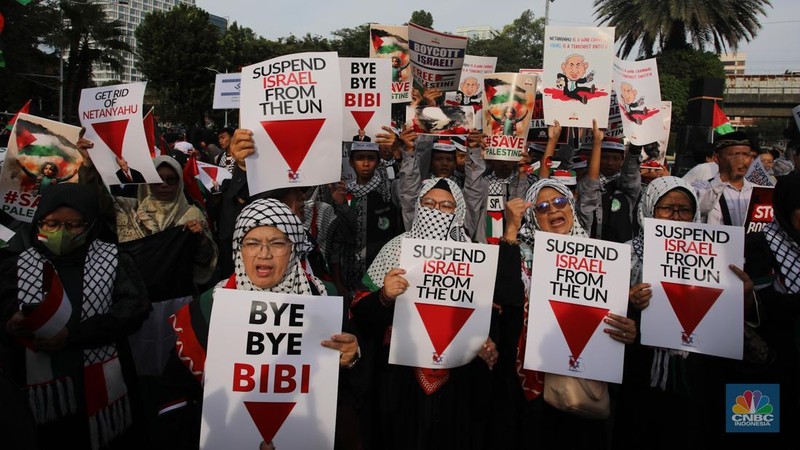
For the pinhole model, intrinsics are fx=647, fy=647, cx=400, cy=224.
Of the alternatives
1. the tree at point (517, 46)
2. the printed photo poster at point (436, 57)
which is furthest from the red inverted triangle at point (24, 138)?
the tree at point (517, 46)

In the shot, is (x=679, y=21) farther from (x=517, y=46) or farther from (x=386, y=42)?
(x=517, y=46)

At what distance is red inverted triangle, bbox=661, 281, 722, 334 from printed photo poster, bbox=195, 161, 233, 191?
5.32 metres

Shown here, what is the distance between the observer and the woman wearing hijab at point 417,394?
11.2ft

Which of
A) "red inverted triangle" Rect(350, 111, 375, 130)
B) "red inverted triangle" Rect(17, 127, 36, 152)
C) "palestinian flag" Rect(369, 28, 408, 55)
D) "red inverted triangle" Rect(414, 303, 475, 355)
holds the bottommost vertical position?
"red inverted triangle" Rect(414, 303, 475, 355)

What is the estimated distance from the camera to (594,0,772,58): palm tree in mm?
32562

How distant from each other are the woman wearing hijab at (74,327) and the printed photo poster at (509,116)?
3.64 metres

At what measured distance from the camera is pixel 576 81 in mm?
5809

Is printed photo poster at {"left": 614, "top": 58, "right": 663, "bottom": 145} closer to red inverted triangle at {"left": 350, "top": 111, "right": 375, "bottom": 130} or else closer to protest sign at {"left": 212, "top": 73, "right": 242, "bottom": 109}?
red inverted triangle at {"left": 350, "top": 111, "right": 375, "bottom": 130}

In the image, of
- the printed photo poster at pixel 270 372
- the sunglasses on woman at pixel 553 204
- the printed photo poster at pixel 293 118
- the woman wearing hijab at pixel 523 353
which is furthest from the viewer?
the printed photo poster at pixel 293 118

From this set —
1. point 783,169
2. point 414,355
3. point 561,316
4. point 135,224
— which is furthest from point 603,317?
point 783,169

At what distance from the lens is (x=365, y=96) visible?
5195 mm

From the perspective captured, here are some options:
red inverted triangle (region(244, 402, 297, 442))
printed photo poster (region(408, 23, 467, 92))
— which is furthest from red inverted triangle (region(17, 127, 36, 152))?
printed photo poster (region(408, 23, 467, 92))

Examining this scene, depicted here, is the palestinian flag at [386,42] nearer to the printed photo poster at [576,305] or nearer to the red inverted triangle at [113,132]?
the red inverted triangle at [113,132]

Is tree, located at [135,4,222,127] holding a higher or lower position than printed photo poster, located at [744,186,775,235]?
higher
